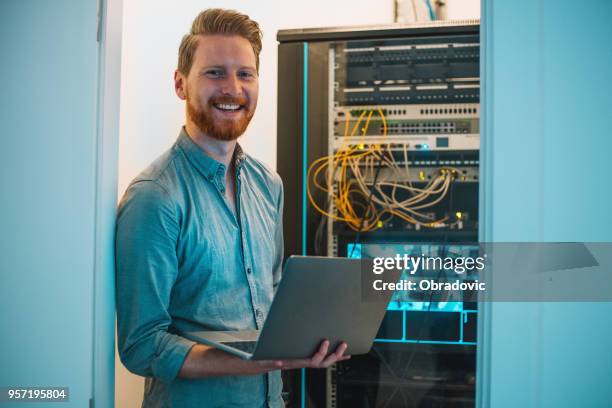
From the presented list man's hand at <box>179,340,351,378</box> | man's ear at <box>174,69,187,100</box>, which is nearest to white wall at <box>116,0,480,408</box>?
man's ear at <box>174,69,187,100</box>

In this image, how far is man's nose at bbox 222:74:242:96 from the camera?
146 cm

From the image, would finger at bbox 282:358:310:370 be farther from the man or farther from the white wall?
the white wall

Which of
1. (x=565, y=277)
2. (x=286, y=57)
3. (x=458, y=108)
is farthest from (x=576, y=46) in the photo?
(x=286, y=57)

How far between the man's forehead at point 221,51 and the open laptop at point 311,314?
65 centimetres

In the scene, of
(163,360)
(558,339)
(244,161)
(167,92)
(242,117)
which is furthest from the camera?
(167,92)

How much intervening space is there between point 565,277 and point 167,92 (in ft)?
6.11

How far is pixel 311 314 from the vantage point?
1113 millimetres

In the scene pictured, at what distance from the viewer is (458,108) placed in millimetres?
2029

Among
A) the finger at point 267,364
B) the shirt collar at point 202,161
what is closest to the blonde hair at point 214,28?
the shirt collar at point 202,161

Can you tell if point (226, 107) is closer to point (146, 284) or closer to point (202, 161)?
point (202, 161)

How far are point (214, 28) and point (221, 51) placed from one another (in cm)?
7

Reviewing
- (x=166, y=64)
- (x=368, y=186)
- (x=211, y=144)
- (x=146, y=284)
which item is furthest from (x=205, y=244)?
(x=166, y=64)

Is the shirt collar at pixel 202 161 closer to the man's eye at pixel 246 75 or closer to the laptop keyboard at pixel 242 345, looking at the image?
the man's eye at pixel 246 75

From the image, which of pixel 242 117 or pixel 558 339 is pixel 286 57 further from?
pixel 558 339
